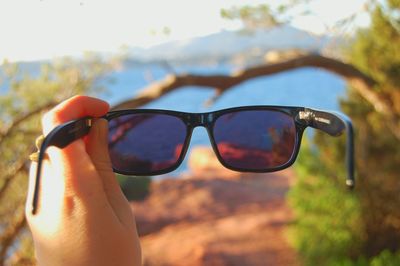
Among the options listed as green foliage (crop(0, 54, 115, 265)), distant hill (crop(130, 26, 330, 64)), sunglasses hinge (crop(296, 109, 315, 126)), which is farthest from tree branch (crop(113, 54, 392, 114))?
sunglasses hinge (crop(296, 109, 315, 126))

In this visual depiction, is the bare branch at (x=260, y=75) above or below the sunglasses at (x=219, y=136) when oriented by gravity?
above

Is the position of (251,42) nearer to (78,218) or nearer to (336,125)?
(336,125)

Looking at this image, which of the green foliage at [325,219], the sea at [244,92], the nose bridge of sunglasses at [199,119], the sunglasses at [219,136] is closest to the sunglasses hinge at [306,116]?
the sunglasses at [219,136]

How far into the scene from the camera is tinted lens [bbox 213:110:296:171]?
0.82 metres

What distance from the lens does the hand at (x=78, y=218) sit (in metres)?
0.46

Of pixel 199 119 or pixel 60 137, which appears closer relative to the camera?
pixel 60 137

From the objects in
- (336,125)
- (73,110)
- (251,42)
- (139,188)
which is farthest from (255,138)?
(139,188)

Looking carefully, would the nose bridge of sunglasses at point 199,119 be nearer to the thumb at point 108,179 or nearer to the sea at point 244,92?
the thumb at point 108,179

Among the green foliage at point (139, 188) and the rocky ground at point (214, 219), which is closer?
the rocky ground at point (214, 219)

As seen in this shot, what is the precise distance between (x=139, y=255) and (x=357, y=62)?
502cm

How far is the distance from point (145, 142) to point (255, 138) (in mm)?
232

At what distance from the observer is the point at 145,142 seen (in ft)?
2.79

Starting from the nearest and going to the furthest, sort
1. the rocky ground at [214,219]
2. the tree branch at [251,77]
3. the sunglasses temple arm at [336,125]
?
the sunglasses temple arm at [336,125], the tree branch at [251,77], the rocky ground at [214,219]

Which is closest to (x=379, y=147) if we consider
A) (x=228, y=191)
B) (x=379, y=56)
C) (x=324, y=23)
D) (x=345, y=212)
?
(x=379, y=56)
